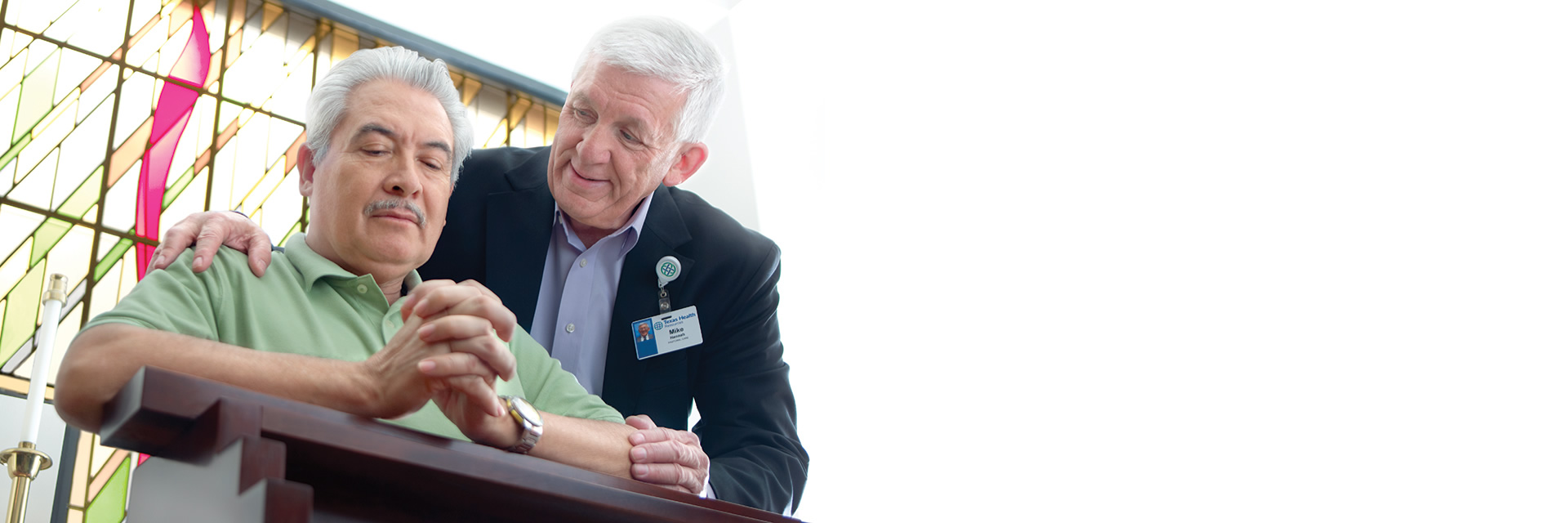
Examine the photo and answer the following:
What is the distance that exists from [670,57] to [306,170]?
3.02ft

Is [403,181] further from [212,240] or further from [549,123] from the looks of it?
[549,123]

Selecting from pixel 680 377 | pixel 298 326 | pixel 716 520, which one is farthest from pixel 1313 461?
pixel 298 326

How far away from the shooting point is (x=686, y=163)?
2592 millimetres

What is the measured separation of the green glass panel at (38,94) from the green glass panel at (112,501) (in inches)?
55.5

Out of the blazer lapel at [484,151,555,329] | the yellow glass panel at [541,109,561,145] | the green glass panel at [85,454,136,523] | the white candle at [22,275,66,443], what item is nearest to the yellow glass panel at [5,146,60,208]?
the green glass panel at [85,454,136,523]

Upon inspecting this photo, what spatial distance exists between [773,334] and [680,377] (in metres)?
0.27

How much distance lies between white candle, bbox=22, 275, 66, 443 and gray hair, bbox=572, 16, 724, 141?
1.37 m

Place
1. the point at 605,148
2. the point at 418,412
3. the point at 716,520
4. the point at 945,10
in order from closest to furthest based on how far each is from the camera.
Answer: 1. the point at 716,520
2. the point at 418,412
3. the point at 605,148
4. the point at 945,10

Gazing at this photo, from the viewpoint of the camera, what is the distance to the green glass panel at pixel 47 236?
414 centimetres

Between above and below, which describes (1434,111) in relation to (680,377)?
above

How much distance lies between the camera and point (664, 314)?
2.40 m

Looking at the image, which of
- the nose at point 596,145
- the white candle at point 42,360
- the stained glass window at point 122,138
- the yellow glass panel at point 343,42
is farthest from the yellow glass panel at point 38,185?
the nose at point 596,145

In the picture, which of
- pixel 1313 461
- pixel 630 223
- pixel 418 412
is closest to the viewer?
pixel 418 412

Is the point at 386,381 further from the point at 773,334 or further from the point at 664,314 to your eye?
the point at 773,334
